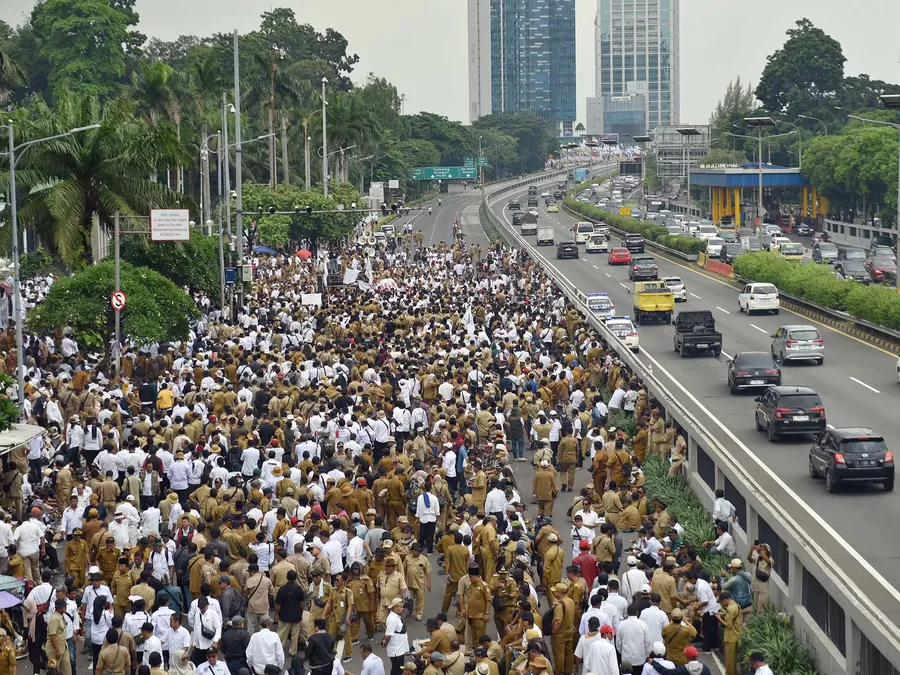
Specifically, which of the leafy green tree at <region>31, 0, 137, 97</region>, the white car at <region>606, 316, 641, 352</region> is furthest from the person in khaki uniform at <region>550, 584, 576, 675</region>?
the leafy green tree at <region>31, 0, 137, 97</region>

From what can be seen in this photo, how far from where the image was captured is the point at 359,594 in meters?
19.0

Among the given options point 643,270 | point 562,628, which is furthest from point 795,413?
point 643,270

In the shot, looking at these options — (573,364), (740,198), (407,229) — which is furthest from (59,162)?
(740,198)

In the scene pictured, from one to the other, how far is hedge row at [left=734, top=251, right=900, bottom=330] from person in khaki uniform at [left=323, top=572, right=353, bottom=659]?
29790 millimetres

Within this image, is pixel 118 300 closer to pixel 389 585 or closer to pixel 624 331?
pixel 624 331

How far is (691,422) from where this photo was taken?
26.8 metres

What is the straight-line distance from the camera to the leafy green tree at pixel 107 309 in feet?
121

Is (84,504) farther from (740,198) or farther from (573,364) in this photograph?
(740,198)

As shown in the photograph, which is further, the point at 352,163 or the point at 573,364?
the point at 352,163

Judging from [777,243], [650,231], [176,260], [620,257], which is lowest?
[620,257]

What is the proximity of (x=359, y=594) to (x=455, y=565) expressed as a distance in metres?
1.40

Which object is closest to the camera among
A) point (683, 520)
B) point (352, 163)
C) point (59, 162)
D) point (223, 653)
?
Answer: point (223, 653)

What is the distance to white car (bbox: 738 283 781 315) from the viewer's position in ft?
177

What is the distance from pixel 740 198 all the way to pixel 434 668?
373 feet
